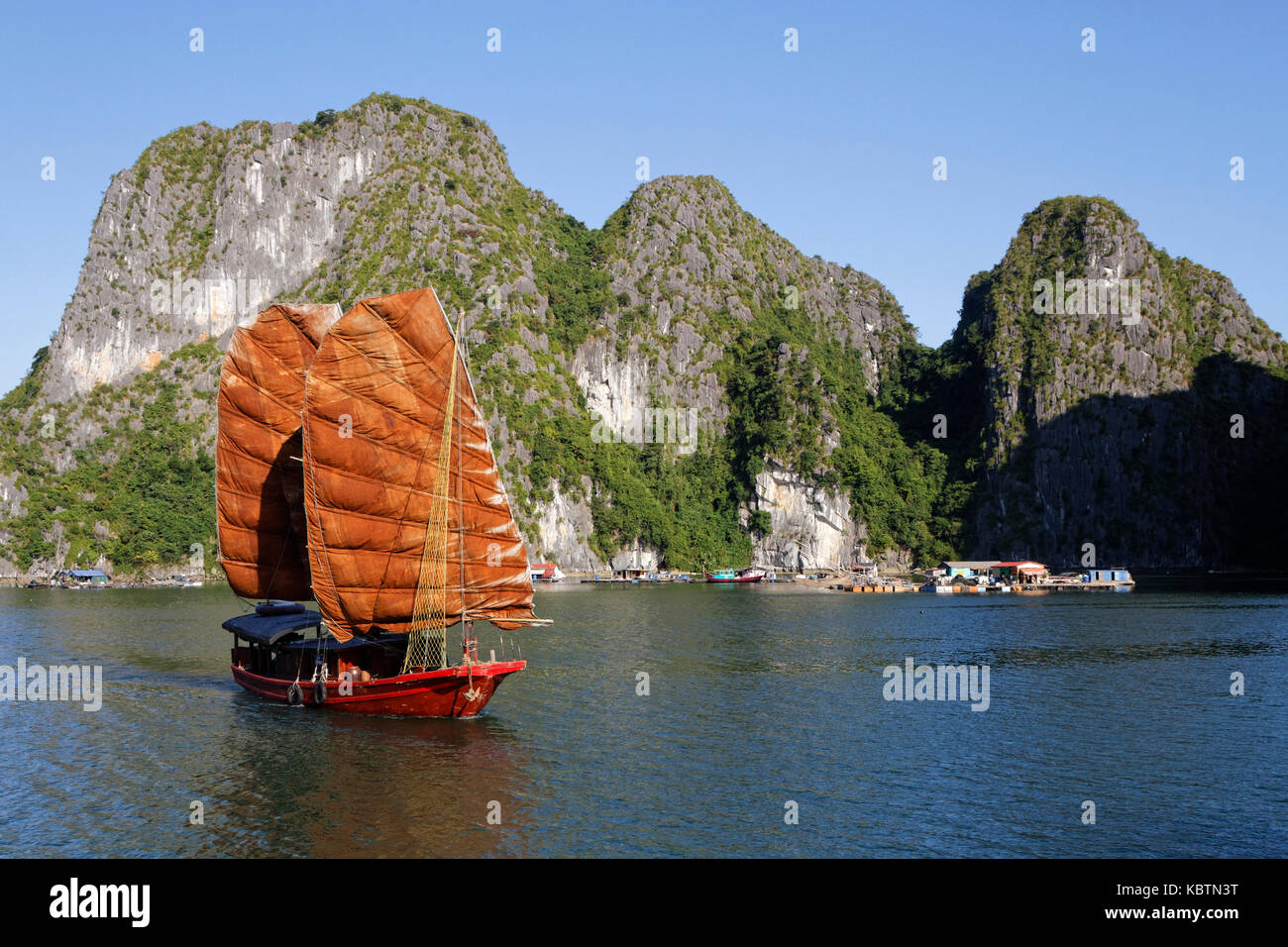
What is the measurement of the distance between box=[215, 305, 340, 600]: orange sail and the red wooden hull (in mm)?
5942

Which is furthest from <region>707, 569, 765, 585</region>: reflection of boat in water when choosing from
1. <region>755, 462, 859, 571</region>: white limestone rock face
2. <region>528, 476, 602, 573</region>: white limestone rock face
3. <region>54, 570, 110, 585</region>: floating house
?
<region>54, 570, 110, 585</region>: floating house

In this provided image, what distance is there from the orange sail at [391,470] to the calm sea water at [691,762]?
4.90m

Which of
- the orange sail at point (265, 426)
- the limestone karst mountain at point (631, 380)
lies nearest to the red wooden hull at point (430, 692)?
the orange sail at point (265, 426)

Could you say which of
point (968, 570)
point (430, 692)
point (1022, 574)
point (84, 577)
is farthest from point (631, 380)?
point (430, 692)

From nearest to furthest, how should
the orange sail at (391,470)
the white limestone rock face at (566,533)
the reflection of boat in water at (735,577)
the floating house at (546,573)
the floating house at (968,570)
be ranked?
the orange sail at (391,470) < the floating house at (968,570) < the floating house at (546,573) < the reflection of boat in water at (735,577) < the white limestone rock face at (566,533)

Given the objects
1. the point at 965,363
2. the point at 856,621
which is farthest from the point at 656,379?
the point at 856,621

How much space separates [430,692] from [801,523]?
5007 inches

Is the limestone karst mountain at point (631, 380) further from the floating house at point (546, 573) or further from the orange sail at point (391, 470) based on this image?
the orange sail at point (391, 470)

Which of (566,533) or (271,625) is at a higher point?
(566,533)

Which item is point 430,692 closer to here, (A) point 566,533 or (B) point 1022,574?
(B) point 1022,574

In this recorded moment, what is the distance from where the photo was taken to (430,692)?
37219mm

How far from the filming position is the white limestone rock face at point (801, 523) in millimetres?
158875

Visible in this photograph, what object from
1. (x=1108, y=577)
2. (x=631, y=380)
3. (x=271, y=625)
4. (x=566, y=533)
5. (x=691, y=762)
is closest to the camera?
(x=691, y=762)

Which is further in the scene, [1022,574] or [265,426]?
[1022,574]
